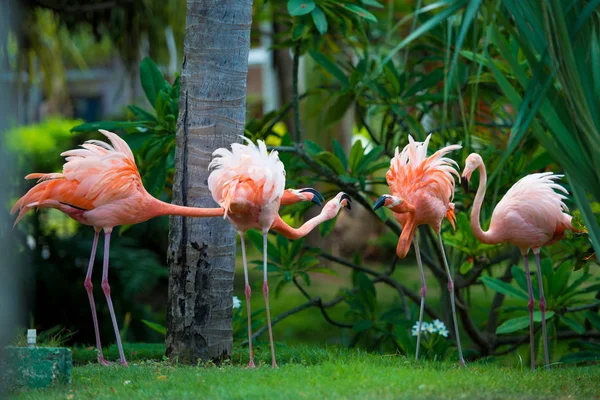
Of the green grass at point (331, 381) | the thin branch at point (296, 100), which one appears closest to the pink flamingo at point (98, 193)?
the green grass at point (331, 381)

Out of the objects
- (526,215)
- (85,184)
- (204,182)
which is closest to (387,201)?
(526,215)

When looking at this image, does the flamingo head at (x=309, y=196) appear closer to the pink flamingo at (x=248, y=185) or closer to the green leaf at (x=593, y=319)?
the pink flamingo at (x=248, y=185)

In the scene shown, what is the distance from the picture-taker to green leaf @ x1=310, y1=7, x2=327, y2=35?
5.98 metres

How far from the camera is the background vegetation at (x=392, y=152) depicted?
12.2ft

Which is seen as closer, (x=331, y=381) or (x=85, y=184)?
(x=331, y=381)

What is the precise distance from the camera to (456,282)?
24.9 ft

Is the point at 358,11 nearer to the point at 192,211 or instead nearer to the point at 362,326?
the point at 192,211

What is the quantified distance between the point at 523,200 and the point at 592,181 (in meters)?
1.71

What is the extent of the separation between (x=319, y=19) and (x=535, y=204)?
2206mm

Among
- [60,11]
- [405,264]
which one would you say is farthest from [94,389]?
[405,264]

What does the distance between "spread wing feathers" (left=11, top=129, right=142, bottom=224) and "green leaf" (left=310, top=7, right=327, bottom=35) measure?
1964 mm

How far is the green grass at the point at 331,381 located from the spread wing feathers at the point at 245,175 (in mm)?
1098

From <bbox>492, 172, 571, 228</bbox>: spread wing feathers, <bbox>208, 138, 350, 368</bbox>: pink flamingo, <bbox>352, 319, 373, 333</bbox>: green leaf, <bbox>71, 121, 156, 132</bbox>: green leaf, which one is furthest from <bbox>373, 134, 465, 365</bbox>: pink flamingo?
<bbox>71, 121, 156, 132</bbox>: green leaf

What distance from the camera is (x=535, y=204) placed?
17.7 ft
